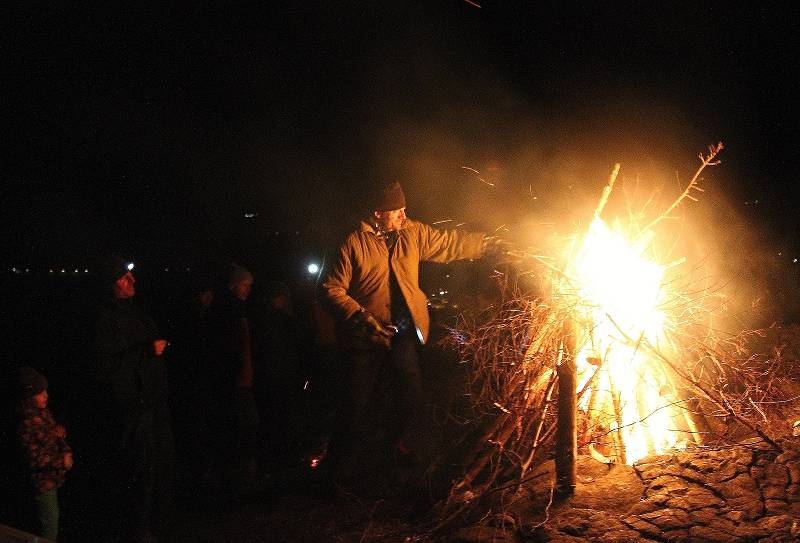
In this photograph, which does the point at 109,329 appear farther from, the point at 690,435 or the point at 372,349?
the point at 690,435

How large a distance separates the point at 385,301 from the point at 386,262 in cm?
31

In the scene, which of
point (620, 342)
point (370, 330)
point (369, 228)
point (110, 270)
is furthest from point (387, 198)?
point (110, 270)

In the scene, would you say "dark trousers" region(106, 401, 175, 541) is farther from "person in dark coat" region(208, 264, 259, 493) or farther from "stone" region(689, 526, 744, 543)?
"stone" region(689, 526, 744, 543)

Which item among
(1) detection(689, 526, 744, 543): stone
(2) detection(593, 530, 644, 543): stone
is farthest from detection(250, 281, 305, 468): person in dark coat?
(1) detection(689, 526, 744, 543): stone

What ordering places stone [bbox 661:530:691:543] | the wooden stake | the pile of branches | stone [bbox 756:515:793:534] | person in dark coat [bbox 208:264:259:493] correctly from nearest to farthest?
stone [bbox 756:515:793:534], stone [bbox 661:530:691:543], the wooden stake, the pile of branches, person in dark coat [bbox 208:264:259:493]

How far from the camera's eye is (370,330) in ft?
12.6

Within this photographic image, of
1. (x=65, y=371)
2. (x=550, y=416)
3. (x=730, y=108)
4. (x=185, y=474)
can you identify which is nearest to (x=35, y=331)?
(x=65, y=371)

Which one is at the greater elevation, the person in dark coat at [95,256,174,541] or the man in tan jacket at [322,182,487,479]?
the man in tan jacket at [322,182,487,479]

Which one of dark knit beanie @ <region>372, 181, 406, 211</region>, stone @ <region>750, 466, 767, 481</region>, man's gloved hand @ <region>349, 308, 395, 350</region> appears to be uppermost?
dark knit beanie @ <region>372, 181, 406, 211</region>

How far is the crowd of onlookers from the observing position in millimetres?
3803

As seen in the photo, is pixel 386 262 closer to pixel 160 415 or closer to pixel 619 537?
pixel 160 415

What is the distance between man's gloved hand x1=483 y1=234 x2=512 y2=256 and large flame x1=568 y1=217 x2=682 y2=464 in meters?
0.52

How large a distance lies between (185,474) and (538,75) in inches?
292

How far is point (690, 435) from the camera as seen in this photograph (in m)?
3.70
